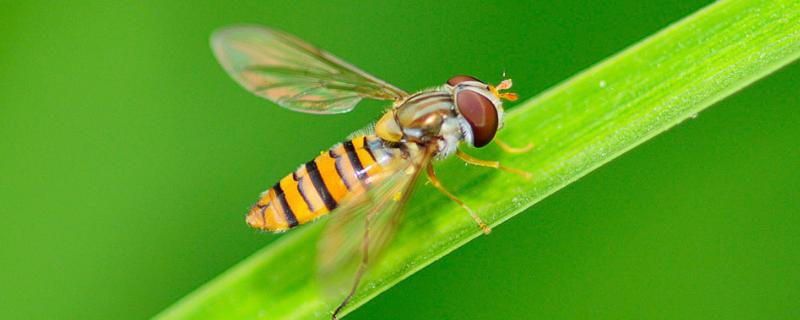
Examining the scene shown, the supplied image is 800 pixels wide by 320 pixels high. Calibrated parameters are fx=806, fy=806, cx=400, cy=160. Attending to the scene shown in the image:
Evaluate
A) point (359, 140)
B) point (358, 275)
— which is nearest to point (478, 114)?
point (359, 140)

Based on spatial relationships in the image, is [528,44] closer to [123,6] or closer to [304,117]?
[304,117]

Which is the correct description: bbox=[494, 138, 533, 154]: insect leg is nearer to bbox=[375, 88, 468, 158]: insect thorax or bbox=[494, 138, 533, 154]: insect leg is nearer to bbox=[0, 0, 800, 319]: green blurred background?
bbox=[375, 88, 468, 158]: insect thorax

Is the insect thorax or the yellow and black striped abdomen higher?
the insect thorax

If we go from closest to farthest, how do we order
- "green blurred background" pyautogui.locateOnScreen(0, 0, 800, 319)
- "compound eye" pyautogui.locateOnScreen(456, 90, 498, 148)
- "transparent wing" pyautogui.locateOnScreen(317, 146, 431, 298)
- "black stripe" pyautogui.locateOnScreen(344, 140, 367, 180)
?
"transparent wing" pyautogui.locateOnScreen(317, 146, 431, 298), "compound eye" pyautogui.locateOnScreen(456, 90, 498, 148), "black stripe" pyautogui.locateOnScreen(344, 140, 367, 180), "green blurred background" pyautogui.locateOnScreen(0, 0, 800, 319)

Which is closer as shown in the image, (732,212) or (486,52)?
(732,212)

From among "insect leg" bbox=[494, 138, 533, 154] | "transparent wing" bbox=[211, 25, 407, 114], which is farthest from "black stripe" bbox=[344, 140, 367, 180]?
"insect leg" bbox=[494, 138, 533, 154]

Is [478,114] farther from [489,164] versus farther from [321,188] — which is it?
[321,188]

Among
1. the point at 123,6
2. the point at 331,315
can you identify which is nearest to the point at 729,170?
the point at 331,315
